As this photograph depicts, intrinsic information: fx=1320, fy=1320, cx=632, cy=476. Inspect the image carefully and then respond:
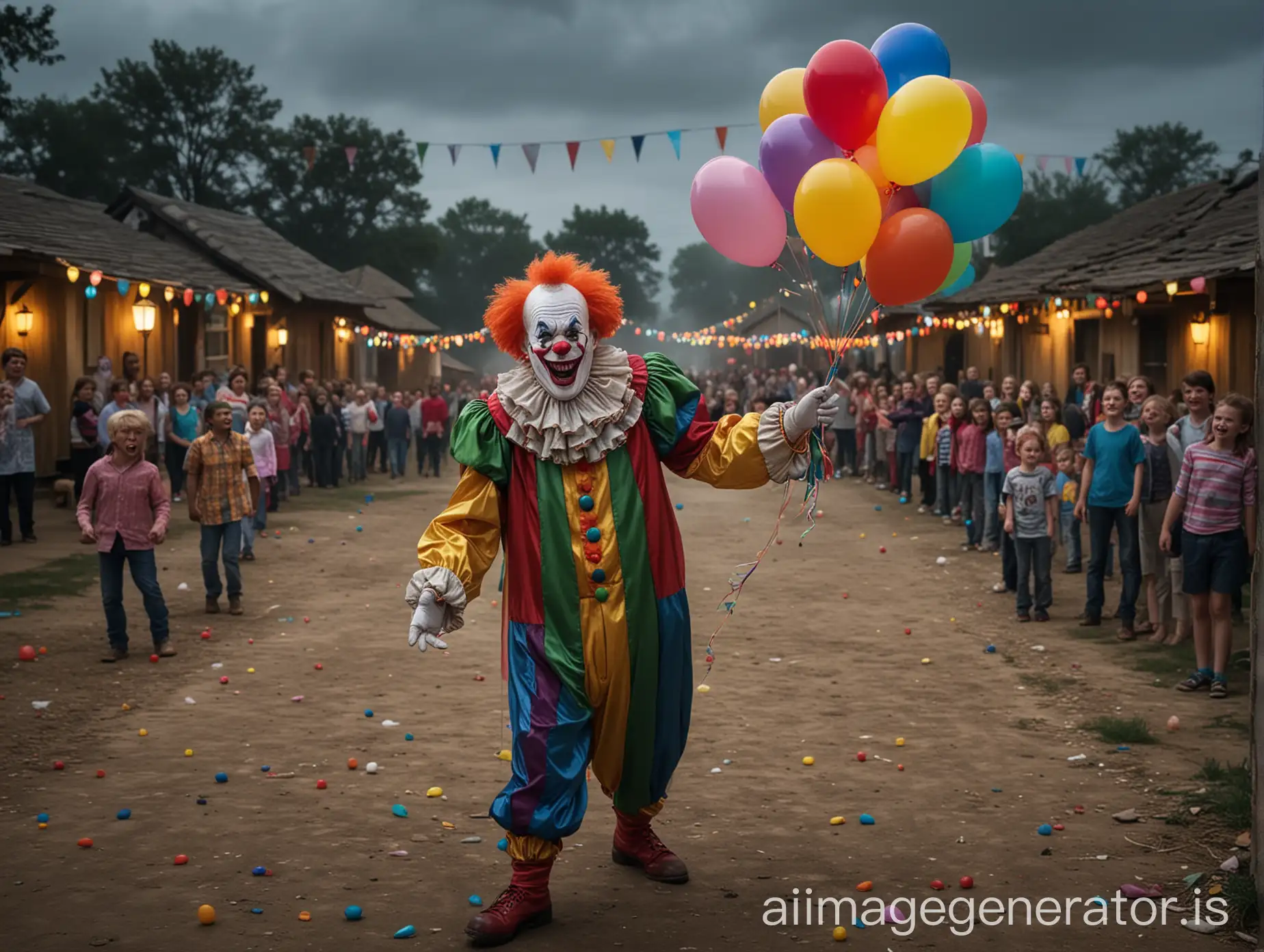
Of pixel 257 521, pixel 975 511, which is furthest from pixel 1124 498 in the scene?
pixel 257 521

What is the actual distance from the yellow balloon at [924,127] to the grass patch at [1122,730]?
3.43 meters

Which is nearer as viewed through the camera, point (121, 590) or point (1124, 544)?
point (121, 590)

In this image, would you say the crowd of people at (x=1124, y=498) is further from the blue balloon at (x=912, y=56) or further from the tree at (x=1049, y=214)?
the tree at (x=1049, y=214)

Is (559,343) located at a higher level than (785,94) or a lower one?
lower

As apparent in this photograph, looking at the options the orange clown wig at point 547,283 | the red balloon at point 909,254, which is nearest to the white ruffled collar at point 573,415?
the orange clown wig at point 547,283

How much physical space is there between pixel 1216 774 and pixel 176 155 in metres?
68.7

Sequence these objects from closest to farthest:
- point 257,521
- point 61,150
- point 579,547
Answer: point 579,547 → point 257,521 → point 61,150

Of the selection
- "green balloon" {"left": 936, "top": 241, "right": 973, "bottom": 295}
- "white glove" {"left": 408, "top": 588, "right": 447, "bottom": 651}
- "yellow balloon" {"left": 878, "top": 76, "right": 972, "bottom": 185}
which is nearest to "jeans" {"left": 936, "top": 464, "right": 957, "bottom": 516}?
"green balloon" {"left": 936, "top": 241, "right": 973, "bottom": 295}

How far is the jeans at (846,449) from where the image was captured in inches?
979

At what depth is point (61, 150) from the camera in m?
62.2

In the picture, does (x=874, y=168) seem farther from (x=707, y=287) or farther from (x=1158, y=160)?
(x=707, y=287)

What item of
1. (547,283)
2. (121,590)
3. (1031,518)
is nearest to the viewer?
(547,283)

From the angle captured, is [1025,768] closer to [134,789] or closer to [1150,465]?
[1150,465]

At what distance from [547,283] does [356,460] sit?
19694 millimetres
